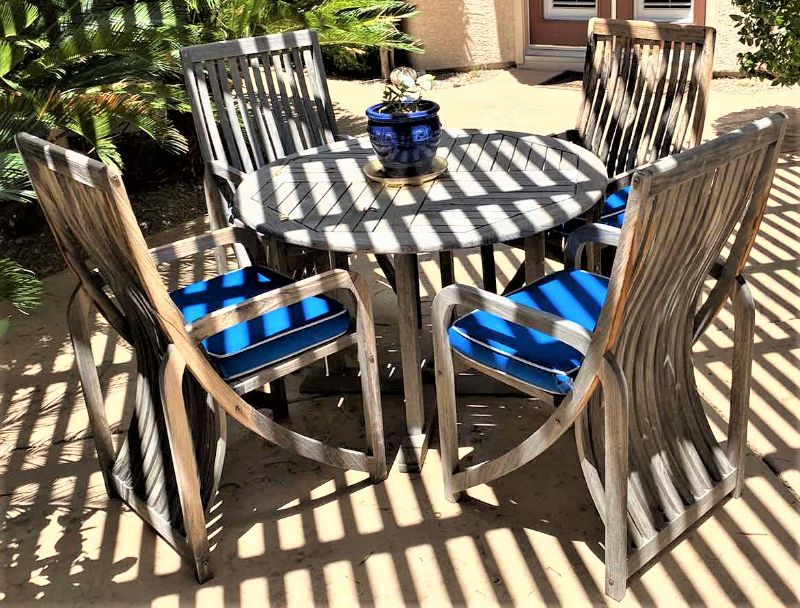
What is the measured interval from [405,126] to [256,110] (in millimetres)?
1198

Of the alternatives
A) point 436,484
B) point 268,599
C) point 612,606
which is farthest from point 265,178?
point 612,606

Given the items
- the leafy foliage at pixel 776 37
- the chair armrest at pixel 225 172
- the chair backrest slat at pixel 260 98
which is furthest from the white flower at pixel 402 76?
the leafy foliage at pixel 776 37

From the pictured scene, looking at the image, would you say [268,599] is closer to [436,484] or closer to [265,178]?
[436,484]

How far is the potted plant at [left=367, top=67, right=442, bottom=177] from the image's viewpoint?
126 inches

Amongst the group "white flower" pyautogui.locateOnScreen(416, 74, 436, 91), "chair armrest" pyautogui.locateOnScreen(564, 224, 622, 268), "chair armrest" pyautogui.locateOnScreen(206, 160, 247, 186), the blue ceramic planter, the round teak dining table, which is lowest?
"chair armrest" pyautogui.locateOnScreen(564, 224, 622, 268)

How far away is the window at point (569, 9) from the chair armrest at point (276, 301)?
6.64m

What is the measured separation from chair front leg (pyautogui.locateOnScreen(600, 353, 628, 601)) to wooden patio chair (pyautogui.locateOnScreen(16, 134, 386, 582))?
84cm

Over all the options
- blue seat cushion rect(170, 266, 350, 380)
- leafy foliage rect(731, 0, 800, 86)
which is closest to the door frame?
leafy foliage rect(731, 0, 800, 86)

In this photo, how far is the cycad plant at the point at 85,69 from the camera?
4.39 meters

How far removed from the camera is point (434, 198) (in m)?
3.16

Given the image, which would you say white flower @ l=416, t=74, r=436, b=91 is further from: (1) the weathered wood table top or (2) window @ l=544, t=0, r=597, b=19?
(2) window @ l=544, t=0, r=597, b=19

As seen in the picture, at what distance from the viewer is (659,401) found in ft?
8.71

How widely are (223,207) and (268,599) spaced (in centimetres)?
184

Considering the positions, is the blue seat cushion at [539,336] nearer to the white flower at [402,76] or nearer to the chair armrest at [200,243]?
the white flower at [402,76]
